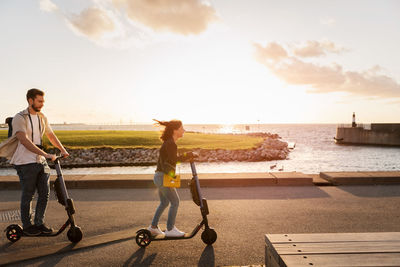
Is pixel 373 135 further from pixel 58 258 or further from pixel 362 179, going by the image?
pixel 58 258

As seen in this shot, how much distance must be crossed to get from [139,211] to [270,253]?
3.81 meters

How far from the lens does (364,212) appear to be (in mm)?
5977

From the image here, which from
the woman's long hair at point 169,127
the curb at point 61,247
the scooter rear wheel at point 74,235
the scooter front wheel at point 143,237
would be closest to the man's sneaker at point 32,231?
the curb at point 61,247

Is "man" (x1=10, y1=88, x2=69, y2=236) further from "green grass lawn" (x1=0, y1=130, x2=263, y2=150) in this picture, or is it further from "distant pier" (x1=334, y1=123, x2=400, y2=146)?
"distant pier" (x1=334, y1=123, x2=400, y2=146)

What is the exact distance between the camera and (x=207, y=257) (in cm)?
404

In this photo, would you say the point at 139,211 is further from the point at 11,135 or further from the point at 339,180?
the point at 339,180

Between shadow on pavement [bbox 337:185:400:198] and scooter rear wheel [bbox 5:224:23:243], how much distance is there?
7.56m

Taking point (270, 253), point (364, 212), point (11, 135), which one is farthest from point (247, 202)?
point (11, 135)

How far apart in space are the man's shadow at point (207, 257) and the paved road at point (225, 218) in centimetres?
1

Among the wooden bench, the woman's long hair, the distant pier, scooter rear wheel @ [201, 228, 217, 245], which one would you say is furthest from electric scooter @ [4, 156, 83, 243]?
the distant pier

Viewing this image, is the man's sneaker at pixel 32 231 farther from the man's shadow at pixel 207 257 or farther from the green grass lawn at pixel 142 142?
the green grass lawn at pixel 142 142

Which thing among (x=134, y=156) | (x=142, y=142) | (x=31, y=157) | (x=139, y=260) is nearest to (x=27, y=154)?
(x=31, y=157)

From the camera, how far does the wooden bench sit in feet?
8.09

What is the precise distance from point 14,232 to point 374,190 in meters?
8.49
